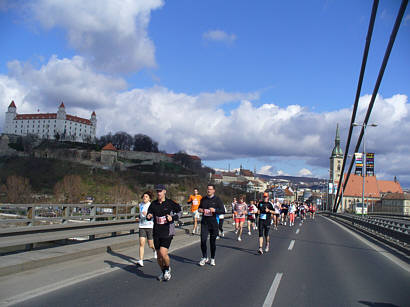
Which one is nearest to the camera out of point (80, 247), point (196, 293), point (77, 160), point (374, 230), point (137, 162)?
point (196, 293)

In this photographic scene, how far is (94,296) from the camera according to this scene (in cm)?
623

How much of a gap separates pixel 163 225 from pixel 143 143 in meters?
142

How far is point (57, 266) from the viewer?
861 cm

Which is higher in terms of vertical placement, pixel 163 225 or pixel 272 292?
pixel 163 225

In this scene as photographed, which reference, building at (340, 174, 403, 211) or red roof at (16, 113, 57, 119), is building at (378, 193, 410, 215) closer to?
building at (340, 174, 403, 211)

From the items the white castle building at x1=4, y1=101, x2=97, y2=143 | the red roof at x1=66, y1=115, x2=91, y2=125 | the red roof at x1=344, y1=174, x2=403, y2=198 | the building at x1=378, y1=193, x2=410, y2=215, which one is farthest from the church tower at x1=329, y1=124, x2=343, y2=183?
the red roof at x1=66, y1=115, x2=91, y2=125

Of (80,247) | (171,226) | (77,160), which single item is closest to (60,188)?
(77,160)

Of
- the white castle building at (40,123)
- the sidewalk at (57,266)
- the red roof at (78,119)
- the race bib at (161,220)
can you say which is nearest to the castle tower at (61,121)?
the white castle building at (40,123)

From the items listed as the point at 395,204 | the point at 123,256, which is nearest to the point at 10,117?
the point at 395,204

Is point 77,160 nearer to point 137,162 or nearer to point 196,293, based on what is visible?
point 137,162

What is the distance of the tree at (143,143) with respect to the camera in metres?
147

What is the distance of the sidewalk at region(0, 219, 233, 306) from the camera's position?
656cm

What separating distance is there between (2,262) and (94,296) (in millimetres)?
2954

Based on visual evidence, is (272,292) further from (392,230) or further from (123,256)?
(392,230)
